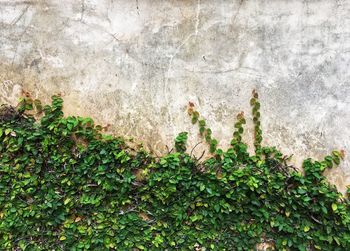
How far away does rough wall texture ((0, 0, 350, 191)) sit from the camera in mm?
3199

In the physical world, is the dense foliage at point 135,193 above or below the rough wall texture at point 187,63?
below

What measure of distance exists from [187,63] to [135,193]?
1308 mm

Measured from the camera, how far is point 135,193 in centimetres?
330

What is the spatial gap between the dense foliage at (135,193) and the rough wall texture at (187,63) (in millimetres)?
147

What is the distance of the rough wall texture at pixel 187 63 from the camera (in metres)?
3.20

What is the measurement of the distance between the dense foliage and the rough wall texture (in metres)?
0.15

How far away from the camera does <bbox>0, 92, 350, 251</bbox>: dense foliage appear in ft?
10.5

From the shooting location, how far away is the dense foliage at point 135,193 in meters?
3.21

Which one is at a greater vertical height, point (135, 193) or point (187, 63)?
point (187, 63)

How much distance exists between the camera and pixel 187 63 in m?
3.27

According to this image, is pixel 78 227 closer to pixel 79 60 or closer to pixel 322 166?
pixel 79 60

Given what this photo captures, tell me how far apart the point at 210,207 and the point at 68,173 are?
1.35 m

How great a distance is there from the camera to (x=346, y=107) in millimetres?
3213

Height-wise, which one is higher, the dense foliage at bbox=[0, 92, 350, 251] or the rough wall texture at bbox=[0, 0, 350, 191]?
Result: the rough wall texture at bbox=[0, 0, 350, 191]
